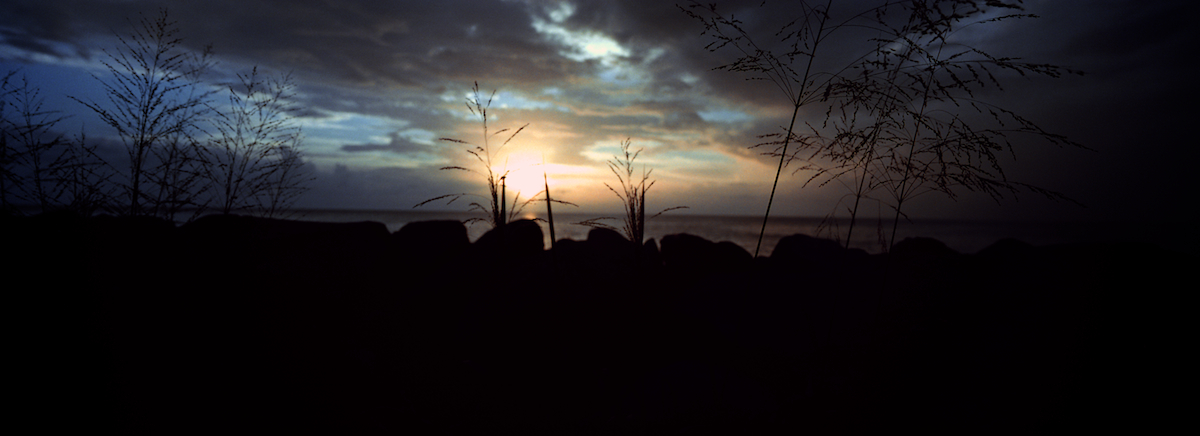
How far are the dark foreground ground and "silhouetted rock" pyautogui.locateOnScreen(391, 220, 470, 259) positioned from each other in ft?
2.04

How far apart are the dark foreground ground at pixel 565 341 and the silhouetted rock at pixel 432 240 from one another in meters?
0.62

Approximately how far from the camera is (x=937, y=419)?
200cm

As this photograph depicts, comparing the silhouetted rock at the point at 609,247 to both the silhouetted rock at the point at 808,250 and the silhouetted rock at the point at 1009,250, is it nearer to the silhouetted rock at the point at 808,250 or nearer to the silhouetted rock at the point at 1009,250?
the silhouetted rock at the point at 808,250

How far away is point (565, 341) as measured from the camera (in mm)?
2775

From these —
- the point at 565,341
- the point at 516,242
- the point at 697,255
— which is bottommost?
the point at 565,341

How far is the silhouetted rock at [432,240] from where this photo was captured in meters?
3.98

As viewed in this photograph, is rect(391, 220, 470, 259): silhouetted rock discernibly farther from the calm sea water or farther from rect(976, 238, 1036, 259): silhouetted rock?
rect(976, 238, 1036, 259): silhouetted rock

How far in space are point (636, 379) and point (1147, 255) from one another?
295cm

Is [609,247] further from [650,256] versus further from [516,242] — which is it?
[516,242]

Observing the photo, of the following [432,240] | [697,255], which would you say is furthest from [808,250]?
[432,240]

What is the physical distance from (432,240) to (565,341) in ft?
6.18

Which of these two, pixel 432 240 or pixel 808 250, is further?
pixel 808 250

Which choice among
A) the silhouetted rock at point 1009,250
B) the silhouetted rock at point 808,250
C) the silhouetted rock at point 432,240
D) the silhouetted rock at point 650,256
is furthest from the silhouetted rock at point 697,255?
the silhouetted rock at point 432,240

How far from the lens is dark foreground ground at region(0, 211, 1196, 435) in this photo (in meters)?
1.87
